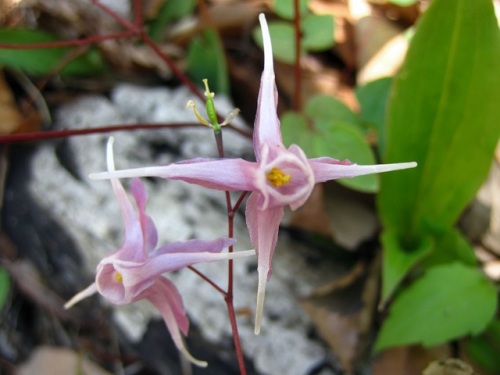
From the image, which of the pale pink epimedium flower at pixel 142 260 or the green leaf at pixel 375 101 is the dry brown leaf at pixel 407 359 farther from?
the pale pink epimedium flower at pixel 142 260

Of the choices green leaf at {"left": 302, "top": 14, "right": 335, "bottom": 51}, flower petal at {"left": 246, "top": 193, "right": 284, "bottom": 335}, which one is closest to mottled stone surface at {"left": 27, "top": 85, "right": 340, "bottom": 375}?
green leaf at {"left": 302, "top": 14, "right": 335, "bottom": 51}

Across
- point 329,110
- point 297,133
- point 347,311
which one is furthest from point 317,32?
point 347,311

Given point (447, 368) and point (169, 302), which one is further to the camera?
point (447, 368)

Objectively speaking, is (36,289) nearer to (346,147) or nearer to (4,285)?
(4,285)

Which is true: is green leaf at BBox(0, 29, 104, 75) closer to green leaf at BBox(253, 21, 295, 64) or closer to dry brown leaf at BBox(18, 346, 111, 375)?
green leaf at BBox(253, 21, 295, 64)

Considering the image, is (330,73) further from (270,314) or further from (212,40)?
(270,314)

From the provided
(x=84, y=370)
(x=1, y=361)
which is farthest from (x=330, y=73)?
(x=1, y=361)
